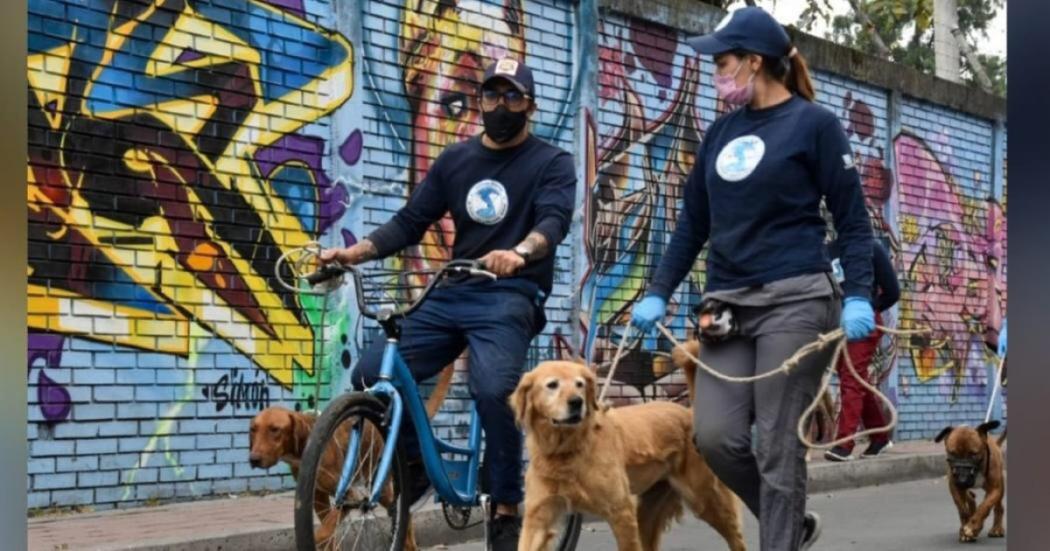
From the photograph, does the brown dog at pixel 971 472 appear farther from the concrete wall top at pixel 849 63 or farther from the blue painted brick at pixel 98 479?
the blue painted brick at pixel 98 479

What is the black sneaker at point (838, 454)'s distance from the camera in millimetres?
11516

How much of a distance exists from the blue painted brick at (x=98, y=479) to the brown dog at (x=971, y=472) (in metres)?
4.88

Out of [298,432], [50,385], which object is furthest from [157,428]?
[298,432]

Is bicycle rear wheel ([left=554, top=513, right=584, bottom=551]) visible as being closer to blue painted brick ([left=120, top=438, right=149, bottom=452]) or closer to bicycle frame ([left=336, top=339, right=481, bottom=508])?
bicycle frame ([left=336, top=339, right=481, bottom=508])

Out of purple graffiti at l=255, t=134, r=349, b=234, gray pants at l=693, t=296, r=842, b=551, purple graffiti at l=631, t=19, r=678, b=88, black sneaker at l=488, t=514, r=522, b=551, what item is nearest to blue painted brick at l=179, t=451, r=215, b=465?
purple graffiti at l=255, t=134, r=349, b=234

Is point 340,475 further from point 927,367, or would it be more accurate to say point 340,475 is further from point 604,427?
point 927,367

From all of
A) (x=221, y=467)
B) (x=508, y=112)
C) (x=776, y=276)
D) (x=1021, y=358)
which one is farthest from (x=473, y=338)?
(x=1021, y=358)

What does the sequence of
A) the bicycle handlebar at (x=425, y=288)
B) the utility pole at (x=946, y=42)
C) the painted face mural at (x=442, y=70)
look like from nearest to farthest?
1. the bicycle handlebar at (x=425, y=288)
2. the painted face mural at (x=442, y=70)
3. the utility pole at (x=946, y=42)

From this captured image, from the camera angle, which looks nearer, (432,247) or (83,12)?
(83,12)

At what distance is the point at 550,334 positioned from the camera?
11.4m

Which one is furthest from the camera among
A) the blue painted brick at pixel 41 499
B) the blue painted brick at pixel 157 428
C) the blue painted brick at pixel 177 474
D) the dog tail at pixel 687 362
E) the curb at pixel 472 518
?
the blue painted brick at pixel 177 474

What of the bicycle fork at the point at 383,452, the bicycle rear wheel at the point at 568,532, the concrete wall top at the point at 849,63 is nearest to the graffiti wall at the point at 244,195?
the concrete wall top at the point at 849,63

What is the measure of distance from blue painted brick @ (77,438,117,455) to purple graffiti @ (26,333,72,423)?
203 mm

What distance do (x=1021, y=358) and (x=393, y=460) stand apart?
441 cm
